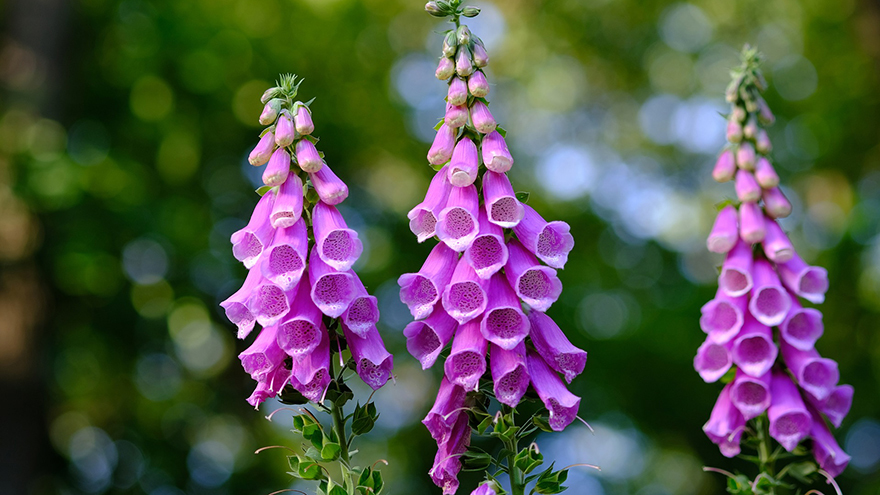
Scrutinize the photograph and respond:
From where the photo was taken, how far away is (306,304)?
1.63 meters

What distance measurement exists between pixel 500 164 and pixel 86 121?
10695 millimetres

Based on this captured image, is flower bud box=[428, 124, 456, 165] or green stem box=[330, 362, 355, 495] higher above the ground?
flower bud box=[428, 124, 456, 165]

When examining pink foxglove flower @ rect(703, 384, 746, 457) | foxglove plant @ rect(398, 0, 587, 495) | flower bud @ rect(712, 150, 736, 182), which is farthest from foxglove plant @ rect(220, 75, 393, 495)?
flower bud @ rect(712, 150, 736, 182)

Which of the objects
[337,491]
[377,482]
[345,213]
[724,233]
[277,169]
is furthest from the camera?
[345,213]

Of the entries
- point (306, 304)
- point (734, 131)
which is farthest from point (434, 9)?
point (734, 131)

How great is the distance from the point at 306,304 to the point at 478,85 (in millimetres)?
583

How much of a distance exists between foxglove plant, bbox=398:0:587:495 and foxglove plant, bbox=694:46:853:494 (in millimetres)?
632

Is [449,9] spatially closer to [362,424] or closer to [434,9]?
[434,9]

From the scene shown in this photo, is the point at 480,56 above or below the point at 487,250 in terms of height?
above

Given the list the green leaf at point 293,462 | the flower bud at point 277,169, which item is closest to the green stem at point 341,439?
the green leaf at point 293,462

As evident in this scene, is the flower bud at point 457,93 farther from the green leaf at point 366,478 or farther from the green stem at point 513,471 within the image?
the green leaf at point 366,478

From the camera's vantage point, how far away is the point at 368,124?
474 inches

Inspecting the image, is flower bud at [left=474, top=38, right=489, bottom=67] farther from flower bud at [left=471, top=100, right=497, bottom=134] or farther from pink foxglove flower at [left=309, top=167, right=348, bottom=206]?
pink foxglove flower at [left=309, top=167, right=348, bottom=206]

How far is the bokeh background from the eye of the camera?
→ 358 inches
